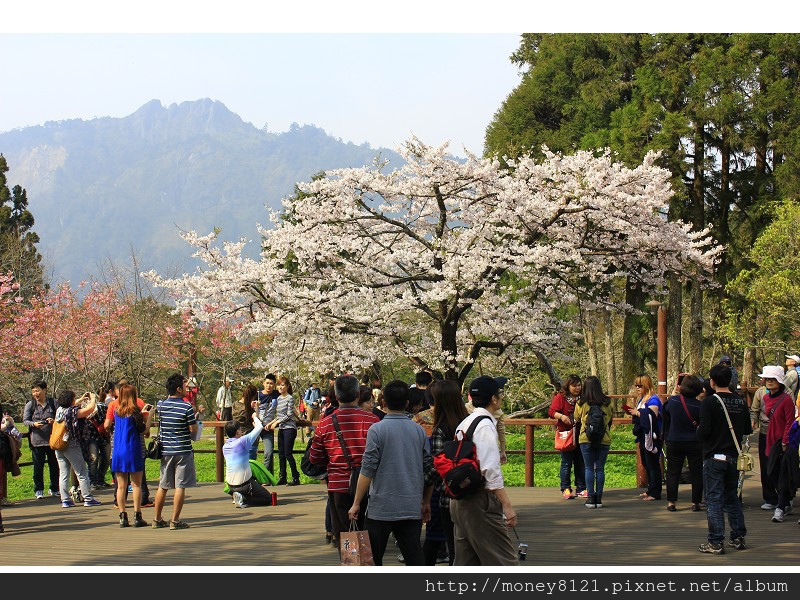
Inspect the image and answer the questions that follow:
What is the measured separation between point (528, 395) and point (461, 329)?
12.7 m

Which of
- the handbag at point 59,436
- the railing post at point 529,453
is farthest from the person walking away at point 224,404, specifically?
the handbag at point 59,436

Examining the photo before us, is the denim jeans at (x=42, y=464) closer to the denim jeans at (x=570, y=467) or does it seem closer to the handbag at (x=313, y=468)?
the handbag at (x=313, y=468)

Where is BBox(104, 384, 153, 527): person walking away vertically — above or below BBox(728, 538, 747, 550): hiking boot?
above

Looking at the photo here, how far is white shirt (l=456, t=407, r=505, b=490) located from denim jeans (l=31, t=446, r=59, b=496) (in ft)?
28.2

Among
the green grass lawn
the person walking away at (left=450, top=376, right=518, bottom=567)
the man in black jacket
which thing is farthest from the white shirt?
the green grass lawn

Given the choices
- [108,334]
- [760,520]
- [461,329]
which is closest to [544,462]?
[461,329]

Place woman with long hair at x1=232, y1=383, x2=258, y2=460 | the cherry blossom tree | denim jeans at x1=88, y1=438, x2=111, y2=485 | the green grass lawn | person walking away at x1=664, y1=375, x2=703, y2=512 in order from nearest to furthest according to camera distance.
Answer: person walking away at x1=664, y1=375, x2=703, y2=512, woman with long hair at x1=232, y1=383, x2=258, y2=460, denim jeans at x1=88, y1=438, x2=111, y2=485, the cherry blossom tree, the green grass lawn

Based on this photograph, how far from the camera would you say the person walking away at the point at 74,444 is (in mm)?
11664

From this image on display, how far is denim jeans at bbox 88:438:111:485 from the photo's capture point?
13.2m

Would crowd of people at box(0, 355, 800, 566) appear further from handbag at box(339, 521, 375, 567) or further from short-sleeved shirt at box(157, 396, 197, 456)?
handbag at box(339, 521, 375, 567)

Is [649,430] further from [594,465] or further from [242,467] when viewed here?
[242,467]

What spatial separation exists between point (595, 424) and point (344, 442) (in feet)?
14.9

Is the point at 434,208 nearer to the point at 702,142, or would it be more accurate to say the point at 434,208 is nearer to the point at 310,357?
the point at 310,357

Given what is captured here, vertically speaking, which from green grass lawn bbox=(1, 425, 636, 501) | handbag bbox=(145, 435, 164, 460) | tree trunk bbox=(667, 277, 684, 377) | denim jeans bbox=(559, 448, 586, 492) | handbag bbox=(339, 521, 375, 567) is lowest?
green grass lawn bbox=(1, 425, 636, 501)
